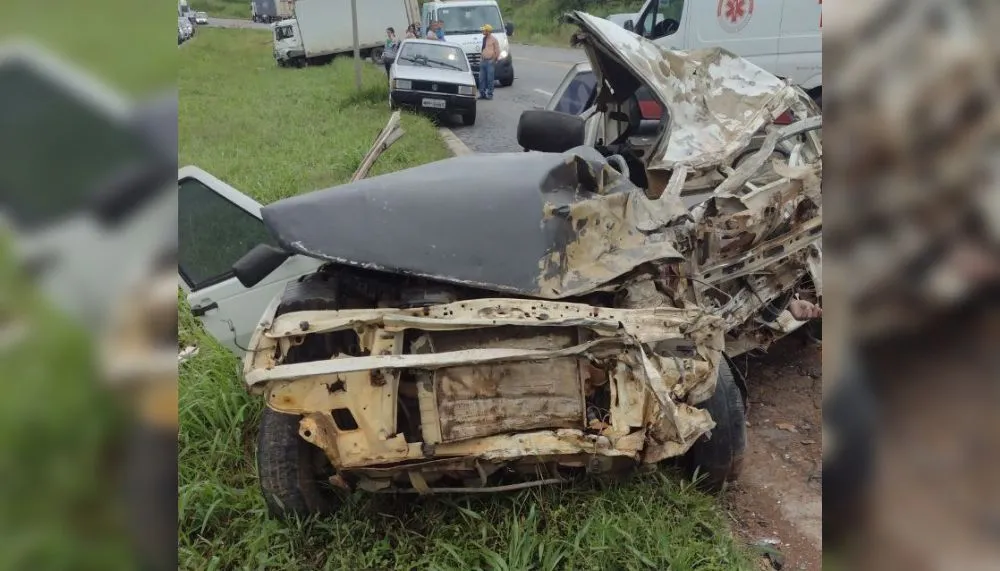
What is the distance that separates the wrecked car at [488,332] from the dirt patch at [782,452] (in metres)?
0.25

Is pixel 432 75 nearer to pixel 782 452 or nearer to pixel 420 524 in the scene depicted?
pixel 782 452

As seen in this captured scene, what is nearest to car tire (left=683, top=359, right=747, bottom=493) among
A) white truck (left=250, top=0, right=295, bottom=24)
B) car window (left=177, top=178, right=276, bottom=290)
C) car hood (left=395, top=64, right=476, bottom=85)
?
car window (left=177, top=178, right=276, bottom=290)

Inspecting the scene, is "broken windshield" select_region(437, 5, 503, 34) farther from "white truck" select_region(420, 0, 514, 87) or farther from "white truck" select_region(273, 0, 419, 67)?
"white truck" select_region(273, 0, 419, 67)

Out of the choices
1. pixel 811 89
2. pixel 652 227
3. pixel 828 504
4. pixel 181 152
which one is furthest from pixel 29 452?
pixel 811 89

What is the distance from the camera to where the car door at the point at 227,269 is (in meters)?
3.06

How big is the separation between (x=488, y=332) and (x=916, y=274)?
1.84 m

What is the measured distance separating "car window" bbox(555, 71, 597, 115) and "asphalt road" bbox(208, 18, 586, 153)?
2.29 metres

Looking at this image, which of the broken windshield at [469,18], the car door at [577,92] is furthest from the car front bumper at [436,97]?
the broken windshield at [469,18]

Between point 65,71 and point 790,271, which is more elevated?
point 65,71

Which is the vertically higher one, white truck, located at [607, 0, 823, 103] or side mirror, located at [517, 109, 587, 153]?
white truck, located at [607, 0, 823, 103]

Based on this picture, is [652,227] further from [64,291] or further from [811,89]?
[811,89]

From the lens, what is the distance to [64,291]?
520mm

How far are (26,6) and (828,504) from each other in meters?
0.78

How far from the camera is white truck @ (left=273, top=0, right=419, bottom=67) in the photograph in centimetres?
1742
